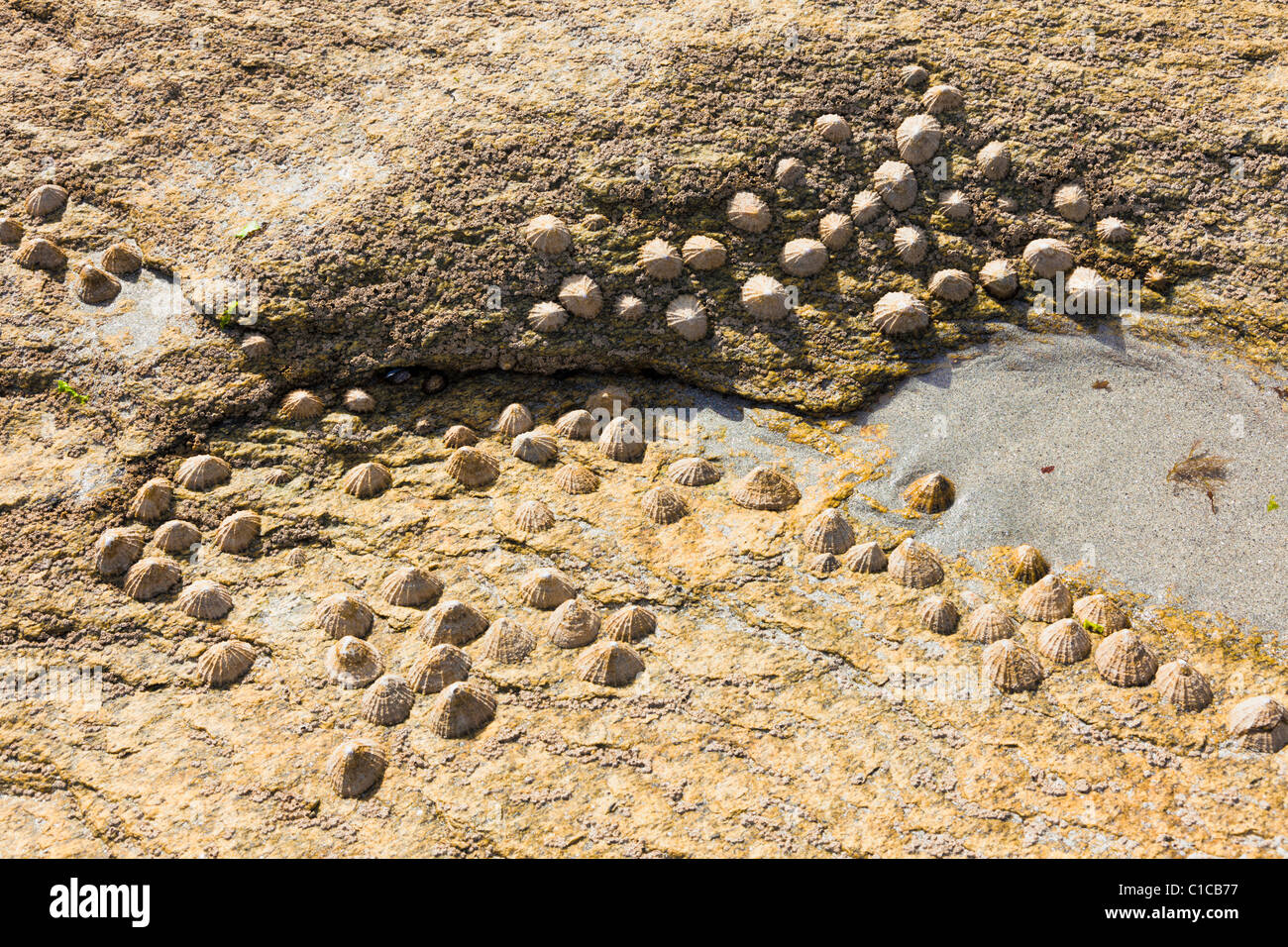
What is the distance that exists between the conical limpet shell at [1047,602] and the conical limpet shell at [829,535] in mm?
906

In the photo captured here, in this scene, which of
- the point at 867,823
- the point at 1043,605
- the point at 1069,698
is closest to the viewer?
the point at 867,823

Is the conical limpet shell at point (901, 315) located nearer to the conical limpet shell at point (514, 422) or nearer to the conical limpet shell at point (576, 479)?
the conical limpet shell at point (576, 479)

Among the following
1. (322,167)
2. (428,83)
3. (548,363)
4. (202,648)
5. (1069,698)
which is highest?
(428,83)

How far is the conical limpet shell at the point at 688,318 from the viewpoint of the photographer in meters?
5.93

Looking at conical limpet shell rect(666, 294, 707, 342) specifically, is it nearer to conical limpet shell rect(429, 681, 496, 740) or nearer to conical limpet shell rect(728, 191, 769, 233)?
conical limpet shell rect(728, 191, 769, 233)

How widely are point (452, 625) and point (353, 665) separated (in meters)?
0.50

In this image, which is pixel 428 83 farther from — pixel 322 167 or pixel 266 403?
pixel 266 403

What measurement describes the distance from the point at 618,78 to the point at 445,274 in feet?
6.31

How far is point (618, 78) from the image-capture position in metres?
6.71

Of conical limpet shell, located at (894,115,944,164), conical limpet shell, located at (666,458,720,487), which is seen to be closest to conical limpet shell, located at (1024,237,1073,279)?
conical limpet shell, located at (894,115,944,164)

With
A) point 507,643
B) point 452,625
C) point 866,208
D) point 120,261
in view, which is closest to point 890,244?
point 866,208

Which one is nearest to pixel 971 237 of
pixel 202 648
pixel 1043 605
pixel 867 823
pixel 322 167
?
pixel 1043 605

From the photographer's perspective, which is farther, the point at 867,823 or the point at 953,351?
the point at 953,351

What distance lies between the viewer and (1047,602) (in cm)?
464
